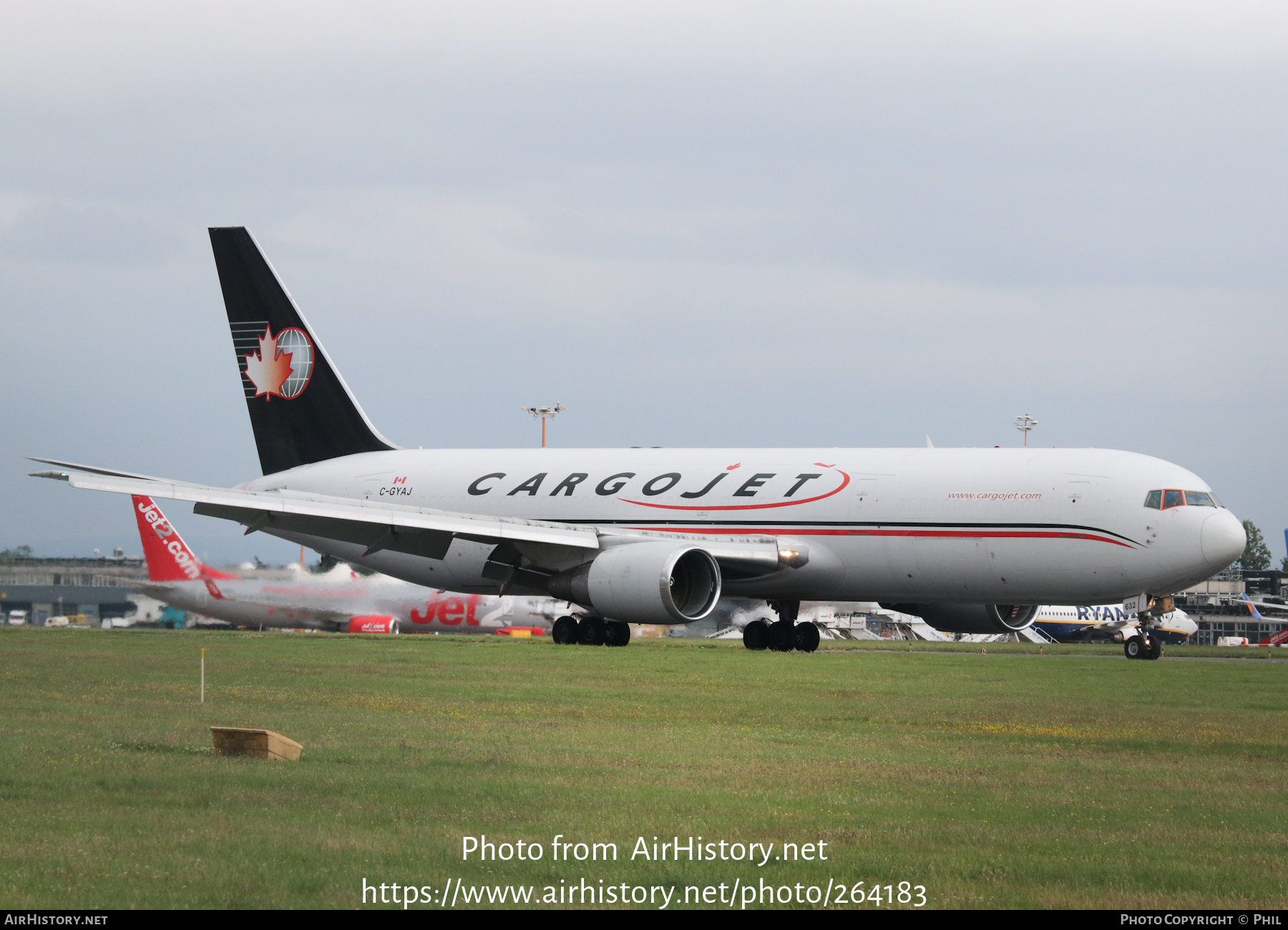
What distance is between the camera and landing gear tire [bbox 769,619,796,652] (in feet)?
105

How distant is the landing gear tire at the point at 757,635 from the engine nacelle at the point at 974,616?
267cm

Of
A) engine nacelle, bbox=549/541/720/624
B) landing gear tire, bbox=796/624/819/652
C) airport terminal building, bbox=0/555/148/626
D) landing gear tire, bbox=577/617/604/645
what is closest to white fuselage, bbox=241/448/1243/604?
engine nacelle, bbox=549/541/720/624

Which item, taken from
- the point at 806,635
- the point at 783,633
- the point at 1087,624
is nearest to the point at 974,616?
the point at 806,635

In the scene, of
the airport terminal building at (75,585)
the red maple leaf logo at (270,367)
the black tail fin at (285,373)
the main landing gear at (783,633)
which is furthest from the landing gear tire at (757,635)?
the airport terminal building at (75,585)

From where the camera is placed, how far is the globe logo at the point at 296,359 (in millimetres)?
36844

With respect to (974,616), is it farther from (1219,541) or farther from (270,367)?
(270,367)

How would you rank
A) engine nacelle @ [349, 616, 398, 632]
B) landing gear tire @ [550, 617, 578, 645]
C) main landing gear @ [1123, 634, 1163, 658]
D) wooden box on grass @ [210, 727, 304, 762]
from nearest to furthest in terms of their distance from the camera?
wooden box on grass @ [210, 727, 304, 762], main landing gear @ [1123, 634, 1163, 658], landing gear tire @ [550, 617, 578, 645], engine nacelle @ [349, 616, 398, 632]

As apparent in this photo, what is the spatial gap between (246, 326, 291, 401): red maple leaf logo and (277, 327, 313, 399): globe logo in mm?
98

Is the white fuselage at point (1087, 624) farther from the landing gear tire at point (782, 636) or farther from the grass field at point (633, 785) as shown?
the grass field at point (633, 785)

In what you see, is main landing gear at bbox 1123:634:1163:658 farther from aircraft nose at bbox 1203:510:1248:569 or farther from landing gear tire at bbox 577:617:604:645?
landing gear tire at bbox 577:617:604:645

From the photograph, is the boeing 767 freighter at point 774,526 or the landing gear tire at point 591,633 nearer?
the boeing 767 freighter at point 774,526

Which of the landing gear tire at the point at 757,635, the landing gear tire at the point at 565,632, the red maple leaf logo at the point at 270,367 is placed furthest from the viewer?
the red maple leaf logo at the point at 270,367

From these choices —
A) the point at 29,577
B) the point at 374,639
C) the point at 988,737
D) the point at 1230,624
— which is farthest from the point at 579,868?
the point at 1230,624
